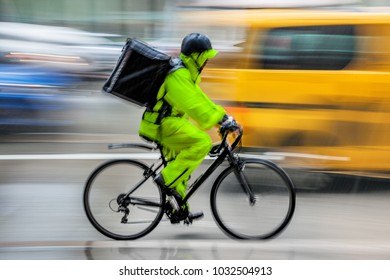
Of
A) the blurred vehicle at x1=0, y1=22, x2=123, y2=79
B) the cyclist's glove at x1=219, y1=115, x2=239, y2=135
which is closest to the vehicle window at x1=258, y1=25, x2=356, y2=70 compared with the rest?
the cyclist's glove at x1=219, y1=115, x2=239, y2=135

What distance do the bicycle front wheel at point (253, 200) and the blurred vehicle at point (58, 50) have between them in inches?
165

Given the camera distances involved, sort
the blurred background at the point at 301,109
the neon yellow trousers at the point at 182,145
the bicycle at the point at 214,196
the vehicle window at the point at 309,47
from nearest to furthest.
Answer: the neon yellow trousers at the point at 182,145 → the bicycle at the point at 214,196 → the blurred background at the point at 301,109 → the vehicle window at the point at 309,47

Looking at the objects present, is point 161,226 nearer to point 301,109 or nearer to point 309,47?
point 301,109

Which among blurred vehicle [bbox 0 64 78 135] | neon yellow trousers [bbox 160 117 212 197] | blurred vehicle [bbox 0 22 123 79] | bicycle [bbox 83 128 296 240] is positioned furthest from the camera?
blurred vehicle [bbox 0 22 123 79]

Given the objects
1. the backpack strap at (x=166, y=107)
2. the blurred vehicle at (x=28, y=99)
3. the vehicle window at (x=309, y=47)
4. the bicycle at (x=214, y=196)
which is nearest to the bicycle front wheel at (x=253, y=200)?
the bicycle at (x=214, y=196)

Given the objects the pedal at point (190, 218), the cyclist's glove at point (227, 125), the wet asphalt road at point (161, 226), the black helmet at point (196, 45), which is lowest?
the wet asphalt road at point (161, 226)

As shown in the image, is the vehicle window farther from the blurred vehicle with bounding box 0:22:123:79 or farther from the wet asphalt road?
the blurred vehicle with bounding box 0:22:123:79

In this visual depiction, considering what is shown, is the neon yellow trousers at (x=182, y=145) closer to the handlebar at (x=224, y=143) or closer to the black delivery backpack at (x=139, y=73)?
the handlebar at (x=224, y=143)

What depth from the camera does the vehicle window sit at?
578 cm

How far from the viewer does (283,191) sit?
15.7ft

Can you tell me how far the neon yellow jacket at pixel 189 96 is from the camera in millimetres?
4504

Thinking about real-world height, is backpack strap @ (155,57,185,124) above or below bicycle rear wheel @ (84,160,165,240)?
above
